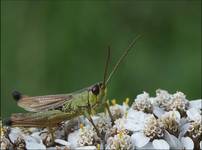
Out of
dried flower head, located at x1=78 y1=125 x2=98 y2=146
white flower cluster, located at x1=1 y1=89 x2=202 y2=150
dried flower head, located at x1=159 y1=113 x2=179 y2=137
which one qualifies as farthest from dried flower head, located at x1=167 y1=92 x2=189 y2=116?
dried flower head, located at x1=78 y1=125 x2=98 y2=146

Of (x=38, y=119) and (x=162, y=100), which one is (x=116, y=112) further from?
(x=38, y=119)

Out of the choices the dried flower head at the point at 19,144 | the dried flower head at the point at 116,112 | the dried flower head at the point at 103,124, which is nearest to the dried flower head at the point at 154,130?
the dried flower head at the point at 103,124

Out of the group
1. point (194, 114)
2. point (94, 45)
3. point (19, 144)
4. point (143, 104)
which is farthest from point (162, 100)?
point (94, 45)

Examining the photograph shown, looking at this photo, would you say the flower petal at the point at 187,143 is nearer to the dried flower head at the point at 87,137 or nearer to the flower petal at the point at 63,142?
the dried flower head at the point at 87,137

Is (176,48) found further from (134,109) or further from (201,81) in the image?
(134,109)

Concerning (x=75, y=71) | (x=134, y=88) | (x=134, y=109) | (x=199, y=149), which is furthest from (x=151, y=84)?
(x=199, y=149)
